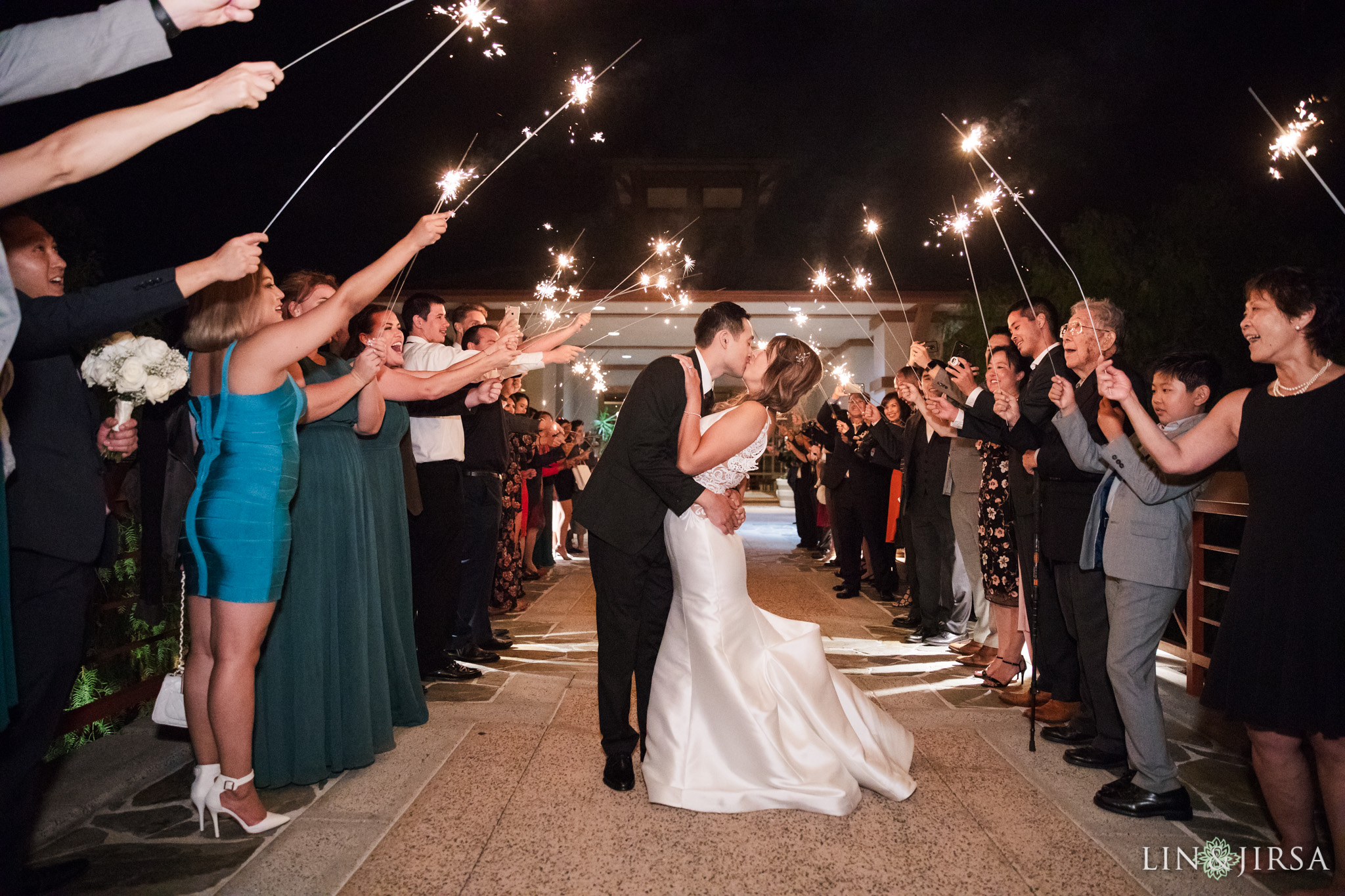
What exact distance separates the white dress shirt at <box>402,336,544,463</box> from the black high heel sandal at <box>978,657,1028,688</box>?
368cm

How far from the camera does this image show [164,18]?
1680 mm

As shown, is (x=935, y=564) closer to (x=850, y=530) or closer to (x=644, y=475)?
(x=850, y=530)

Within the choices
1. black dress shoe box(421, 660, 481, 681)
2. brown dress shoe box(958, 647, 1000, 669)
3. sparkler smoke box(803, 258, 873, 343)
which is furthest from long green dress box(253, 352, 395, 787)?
sparkler smoke box(803, 258, 873, 343)

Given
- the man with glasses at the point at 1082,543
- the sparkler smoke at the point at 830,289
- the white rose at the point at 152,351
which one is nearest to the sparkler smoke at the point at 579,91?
the white rose at the point at 152,351

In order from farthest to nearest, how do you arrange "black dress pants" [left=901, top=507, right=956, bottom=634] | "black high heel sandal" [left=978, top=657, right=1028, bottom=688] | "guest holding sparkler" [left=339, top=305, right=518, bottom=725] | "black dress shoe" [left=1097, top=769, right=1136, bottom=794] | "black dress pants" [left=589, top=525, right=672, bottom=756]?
"black dress pants" [left=901, top=507, right=956, bottom=634]
"black high heel sandal" [left=978, top=657, right=1028, bottom=688]
"guest holding sparkler" [left=339, top=305, right=518, bottom=725]
"black dress pants" [left=589, top=525, right=672, bottom=756]
"black dress shoe" [left=1097, top=769, right=1136, bottom=794]

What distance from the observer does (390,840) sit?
2828mm

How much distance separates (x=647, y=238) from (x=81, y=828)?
16.9 m

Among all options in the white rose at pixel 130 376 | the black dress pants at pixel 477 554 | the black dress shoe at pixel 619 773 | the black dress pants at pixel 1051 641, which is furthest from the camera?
the black dress pants at pixel 477 554

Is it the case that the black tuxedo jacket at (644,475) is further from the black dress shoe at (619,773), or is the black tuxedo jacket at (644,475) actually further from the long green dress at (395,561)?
the long green dress at (395,561)

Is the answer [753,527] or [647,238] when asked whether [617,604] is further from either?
[647,238]

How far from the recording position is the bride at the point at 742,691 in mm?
3117

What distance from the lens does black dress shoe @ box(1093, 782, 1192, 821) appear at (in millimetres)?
3064

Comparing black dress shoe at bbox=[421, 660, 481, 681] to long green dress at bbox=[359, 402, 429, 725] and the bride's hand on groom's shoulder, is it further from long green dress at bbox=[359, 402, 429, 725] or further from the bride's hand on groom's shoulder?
the bride's hand on groom's shoulder

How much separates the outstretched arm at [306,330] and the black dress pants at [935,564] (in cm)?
503
